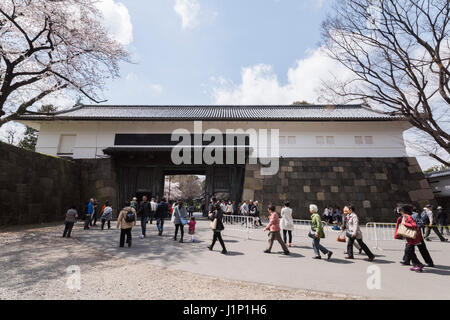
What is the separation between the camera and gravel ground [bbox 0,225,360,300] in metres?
3.45

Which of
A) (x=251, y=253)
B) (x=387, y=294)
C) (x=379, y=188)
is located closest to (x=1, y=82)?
(x=251, y=253)

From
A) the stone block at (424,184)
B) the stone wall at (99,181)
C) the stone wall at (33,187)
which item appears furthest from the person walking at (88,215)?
the stone block at (424,184)

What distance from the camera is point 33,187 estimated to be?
1163cm

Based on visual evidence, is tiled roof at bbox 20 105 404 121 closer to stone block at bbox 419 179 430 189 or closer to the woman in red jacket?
stone block at bbox 419 179 430 189

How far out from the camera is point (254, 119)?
1588 cm

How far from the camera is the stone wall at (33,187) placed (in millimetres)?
10180

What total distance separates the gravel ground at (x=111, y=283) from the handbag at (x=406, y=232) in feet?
9.97

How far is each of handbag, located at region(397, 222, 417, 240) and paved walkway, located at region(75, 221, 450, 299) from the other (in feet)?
2.70

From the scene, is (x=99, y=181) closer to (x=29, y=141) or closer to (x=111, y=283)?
(x=111, y=283)

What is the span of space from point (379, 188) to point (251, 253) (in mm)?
13892

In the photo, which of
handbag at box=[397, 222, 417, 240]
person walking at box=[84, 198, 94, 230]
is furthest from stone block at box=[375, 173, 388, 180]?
person walking at box=[84, 198, 94, 230]

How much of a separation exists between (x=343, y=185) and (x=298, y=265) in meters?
12.4

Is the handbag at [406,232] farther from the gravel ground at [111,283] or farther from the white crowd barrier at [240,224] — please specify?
the white crowd barrier at [240,224]


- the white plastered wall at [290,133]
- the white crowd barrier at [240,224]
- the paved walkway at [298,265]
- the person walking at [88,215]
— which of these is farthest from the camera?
the white plastered wall at [290,133]
